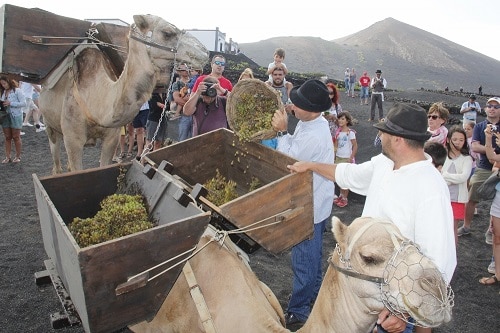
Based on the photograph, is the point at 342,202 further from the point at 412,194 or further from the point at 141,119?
the point at 412,194

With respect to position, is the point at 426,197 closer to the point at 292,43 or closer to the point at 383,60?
the point at 383,60

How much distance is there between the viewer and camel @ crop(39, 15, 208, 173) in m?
4.64

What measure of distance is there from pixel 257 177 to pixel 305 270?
3.88 ft

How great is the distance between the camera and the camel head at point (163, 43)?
182 inches

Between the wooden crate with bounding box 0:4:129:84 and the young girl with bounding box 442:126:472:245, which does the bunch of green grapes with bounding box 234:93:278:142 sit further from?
the young girl with bounding box 442:126:472:245

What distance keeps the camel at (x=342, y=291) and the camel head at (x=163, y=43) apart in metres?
2.27

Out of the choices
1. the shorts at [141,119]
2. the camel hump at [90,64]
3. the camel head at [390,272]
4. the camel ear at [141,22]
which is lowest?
the shorts at [141,119]

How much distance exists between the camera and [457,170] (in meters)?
6.04

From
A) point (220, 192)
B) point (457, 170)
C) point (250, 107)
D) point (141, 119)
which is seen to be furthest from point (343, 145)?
point (141, 119)

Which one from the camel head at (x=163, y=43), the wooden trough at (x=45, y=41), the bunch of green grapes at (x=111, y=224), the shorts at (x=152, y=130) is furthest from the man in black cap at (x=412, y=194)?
the shorts at (x=152, y=130)

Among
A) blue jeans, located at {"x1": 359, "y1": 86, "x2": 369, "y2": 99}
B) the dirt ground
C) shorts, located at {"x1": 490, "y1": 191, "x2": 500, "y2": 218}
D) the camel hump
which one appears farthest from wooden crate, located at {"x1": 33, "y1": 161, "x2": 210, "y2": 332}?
blue jeans, located at {"x1": 359, "y1": 86, "x2": 369, "y2": 99}

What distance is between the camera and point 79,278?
7.84 ft

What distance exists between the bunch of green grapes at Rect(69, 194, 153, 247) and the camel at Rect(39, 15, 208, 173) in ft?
5.71

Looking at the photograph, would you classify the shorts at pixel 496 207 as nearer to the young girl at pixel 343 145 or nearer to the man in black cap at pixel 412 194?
the young girl at pixel 343 145
